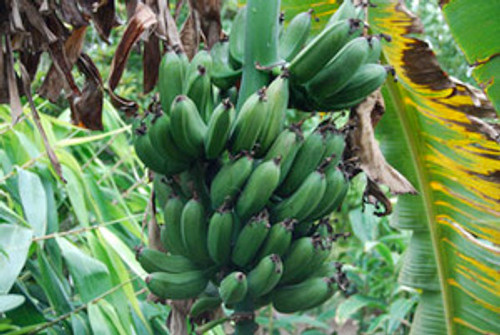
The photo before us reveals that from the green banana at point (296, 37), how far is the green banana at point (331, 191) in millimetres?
198

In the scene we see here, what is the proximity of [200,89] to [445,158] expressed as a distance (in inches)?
31.1

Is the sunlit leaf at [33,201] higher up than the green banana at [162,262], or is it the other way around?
the green banana at [162,262]

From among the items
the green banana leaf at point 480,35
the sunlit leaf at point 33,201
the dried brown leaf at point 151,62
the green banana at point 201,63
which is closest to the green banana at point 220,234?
the green banana at point 201,63

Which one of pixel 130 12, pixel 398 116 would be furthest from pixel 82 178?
pixel 398 116

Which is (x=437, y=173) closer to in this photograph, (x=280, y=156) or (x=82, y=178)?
(x=280, y=156)

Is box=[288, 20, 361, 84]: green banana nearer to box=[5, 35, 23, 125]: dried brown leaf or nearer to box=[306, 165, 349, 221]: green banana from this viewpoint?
box=[306, 165, 349, 221]: green banana

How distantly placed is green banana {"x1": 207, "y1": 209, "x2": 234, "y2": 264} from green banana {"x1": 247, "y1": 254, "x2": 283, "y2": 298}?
0.06 m

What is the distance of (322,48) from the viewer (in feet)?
2.56

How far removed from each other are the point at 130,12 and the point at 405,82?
63cm

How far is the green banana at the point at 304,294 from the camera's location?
81 centimetres

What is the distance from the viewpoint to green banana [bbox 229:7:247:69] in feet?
2.87

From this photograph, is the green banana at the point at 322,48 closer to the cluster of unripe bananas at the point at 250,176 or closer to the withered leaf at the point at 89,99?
the cluster of unripe bananas at the point at 250,176

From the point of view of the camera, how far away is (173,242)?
0.86 meters

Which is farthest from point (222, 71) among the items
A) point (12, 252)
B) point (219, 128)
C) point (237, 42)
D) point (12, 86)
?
point (12, 252)
